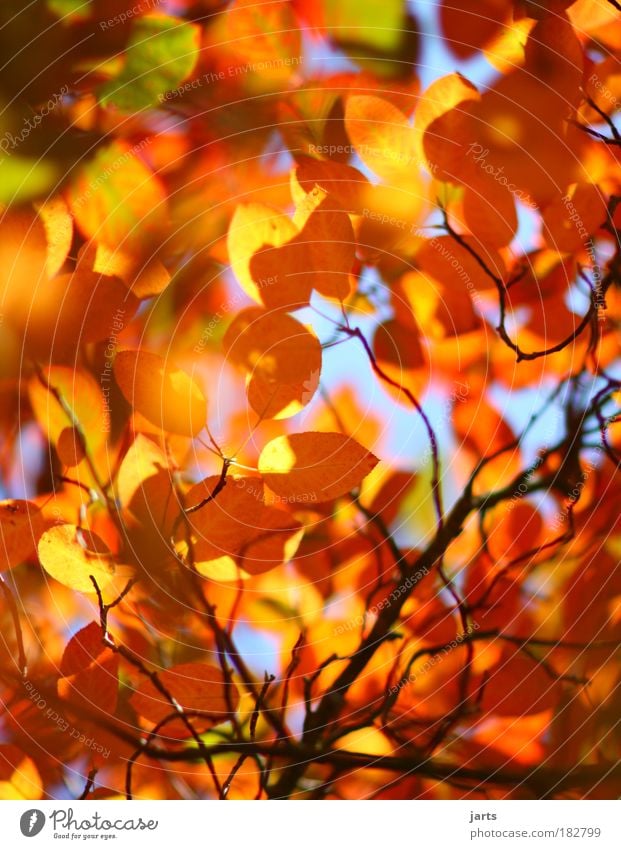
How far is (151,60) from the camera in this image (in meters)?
0.48

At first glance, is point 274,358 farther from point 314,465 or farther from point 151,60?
point 151,60

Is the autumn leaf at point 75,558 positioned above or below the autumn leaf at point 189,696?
above

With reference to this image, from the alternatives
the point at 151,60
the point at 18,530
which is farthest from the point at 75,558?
the point at 151,60

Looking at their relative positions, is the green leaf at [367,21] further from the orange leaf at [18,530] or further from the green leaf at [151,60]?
the orange leaf at [18,530]

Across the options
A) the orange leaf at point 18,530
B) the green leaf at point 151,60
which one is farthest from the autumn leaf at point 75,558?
the green leaf at point 151,60

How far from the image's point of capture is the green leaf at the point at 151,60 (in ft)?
1.56

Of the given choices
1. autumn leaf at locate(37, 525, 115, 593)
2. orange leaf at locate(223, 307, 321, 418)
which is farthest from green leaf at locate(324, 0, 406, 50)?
autumn leaf at locate(37, 525, 115, 593)

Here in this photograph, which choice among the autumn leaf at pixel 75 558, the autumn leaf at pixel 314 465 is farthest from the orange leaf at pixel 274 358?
the autumn leaf at pixel 75 558

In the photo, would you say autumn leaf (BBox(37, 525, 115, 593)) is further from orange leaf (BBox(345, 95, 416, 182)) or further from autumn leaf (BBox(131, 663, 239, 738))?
orange leaf (BBox(345, 95, 416, 182))

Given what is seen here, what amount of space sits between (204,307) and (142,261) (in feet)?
0.16

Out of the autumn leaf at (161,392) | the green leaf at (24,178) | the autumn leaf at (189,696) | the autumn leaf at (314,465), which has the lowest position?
the autumn leaf at (189,696)

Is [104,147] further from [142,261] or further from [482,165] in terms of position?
[482,165]

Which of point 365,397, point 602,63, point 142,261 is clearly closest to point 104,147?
point 142,261

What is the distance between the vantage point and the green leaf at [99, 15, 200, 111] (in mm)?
475
